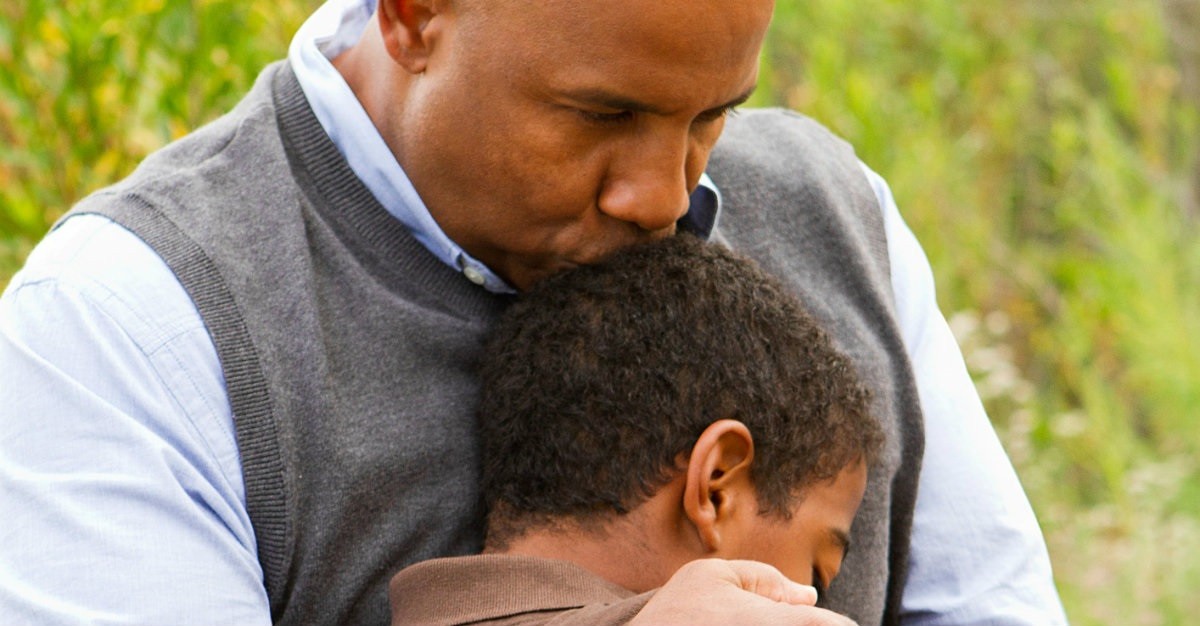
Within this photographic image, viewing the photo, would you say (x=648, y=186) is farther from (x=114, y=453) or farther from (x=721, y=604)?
(x=114, y=453)

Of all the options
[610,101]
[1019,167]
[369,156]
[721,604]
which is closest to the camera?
[721,604]

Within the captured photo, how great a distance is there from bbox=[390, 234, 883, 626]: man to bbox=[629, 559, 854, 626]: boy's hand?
18cm

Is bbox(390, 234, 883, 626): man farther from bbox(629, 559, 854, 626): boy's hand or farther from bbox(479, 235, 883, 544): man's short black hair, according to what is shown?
bbox(629, 559, 854, 626): boy's hand

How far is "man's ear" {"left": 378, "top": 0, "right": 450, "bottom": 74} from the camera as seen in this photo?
180 cm

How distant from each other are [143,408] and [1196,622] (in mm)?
3345

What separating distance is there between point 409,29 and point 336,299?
34cm

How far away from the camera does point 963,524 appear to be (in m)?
2.21

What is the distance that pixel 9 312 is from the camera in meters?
1.73

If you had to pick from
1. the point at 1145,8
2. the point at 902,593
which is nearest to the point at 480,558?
the point at 902,593

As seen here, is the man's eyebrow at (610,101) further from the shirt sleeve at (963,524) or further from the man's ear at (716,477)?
the shirt sleeve at (963,524)

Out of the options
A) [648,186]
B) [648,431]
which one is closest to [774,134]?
[648,186]

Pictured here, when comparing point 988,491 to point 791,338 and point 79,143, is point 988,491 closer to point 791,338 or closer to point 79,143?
point 791,338

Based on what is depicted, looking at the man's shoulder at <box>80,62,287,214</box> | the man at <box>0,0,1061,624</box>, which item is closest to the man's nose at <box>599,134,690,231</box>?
the man at <box>0,0,1061,624</box>

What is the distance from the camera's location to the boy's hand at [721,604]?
153 centimetres
